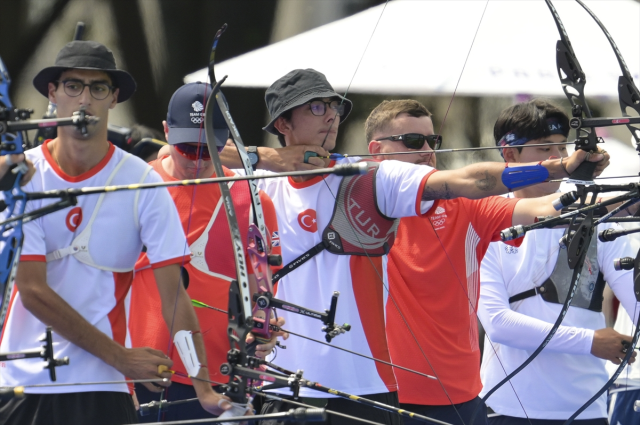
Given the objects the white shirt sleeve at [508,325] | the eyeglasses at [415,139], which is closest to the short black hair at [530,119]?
the eyeglasses at [415,139]

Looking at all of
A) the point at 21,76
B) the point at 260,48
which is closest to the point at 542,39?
the point at 260,48

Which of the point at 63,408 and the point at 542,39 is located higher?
the point at 542,39

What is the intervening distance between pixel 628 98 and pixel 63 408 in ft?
6.39

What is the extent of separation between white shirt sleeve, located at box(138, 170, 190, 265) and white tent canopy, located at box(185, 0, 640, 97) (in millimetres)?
1541

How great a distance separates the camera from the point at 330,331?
2.47 meters

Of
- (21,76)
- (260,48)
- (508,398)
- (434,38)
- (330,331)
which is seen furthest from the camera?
(21,76)

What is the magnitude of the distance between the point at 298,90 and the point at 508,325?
131cm

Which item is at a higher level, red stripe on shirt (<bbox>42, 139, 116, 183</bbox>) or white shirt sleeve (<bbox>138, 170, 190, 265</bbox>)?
red stripe on shirt (<bbox>42, 139, 116, 183</bbox>)

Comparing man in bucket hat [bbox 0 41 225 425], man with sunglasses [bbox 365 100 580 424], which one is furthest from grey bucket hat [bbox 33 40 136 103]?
man with sunglasses [bbox 365 100 580 424]

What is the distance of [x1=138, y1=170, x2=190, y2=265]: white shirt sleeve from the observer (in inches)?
108

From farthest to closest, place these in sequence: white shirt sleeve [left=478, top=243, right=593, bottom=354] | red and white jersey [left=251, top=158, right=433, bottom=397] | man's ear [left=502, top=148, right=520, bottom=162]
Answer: man's ear [left=502, top=148, right=520, bottom=162] → white shirt sleeve [left=478, top=243, right=593, bottom=354] → red and white jersey [left=251, top=158, right=433, bottom=397]

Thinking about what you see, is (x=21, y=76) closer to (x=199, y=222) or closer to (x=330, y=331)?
(x=199, y=222)

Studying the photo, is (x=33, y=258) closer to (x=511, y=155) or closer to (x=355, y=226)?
(x=355, y=226)

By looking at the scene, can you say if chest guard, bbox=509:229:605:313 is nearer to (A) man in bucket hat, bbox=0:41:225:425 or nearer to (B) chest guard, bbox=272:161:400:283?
(B) chest guard, bbox=272:161:400:283
